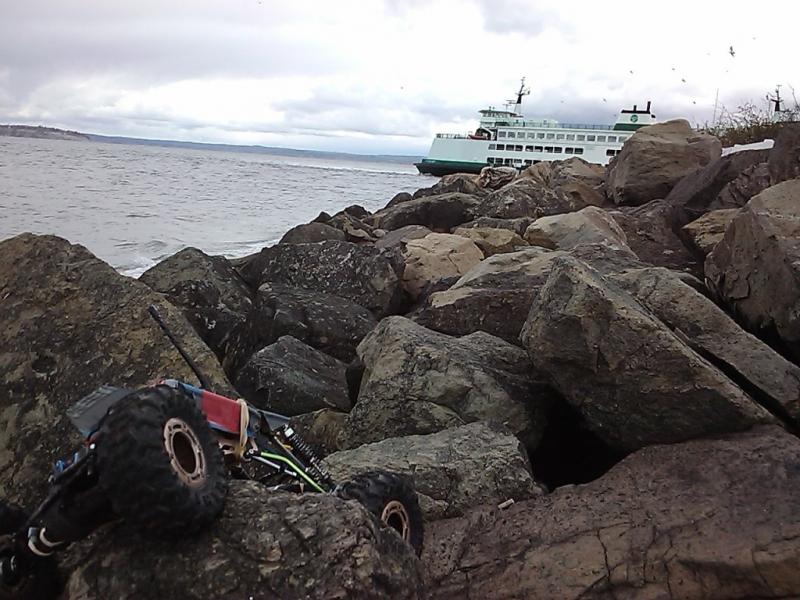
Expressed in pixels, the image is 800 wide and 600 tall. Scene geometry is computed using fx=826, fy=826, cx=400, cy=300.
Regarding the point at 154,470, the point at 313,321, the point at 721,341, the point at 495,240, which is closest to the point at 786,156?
the point at 495,240

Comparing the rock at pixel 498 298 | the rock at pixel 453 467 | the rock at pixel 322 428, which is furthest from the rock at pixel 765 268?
the rock at pixel 322 428

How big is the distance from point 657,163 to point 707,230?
510cm

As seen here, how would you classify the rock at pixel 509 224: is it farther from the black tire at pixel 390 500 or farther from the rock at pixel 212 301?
the black tire at pixel 390 500

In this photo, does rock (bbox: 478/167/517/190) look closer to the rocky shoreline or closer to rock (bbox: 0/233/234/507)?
the rocky shoreline

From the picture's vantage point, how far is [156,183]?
31.4m

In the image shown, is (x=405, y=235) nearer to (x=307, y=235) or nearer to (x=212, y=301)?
(x=307, y=235)

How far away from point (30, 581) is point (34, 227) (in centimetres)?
1493

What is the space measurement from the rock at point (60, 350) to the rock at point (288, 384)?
3.86 ft

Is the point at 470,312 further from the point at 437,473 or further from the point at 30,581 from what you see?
the point at 30,581

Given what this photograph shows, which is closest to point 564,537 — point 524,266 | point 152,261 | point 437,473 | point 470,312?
point 437,473

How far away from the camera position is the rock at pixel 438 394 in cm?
421

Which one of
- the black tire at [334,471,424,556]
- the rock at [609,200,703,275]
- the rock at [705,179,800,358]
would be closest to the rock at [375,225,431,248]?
the rock at [609,200,703,275]

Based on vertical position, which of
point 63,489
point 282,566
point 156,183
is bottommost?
point 156,183

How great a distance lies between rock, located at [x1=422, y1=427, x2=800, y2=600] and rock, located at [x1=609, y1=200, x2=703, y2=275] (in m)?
4.90
